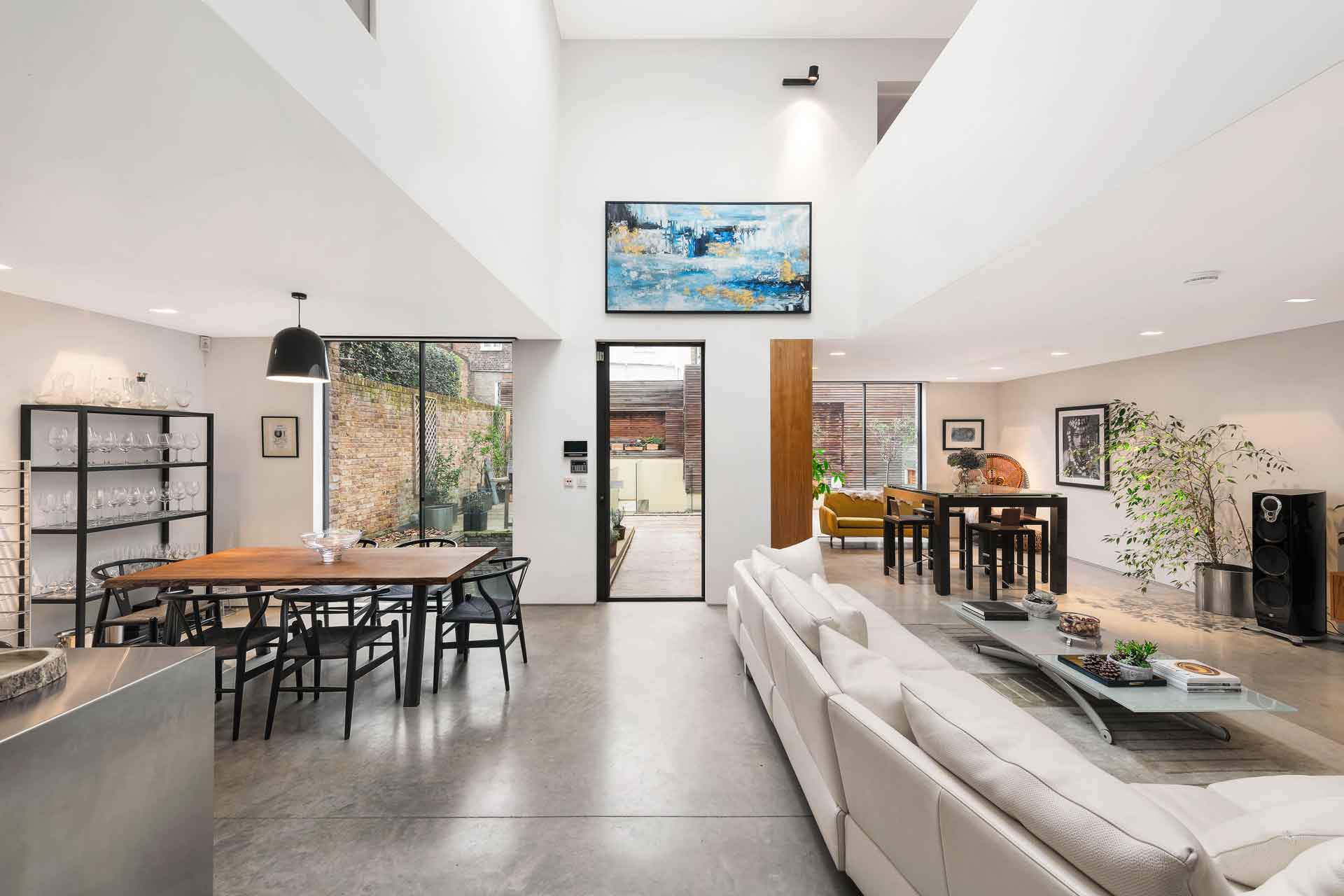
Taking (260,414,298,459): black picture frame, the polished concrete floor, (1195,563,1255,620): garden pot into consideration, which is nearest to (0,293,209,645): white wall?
(260,414,298,459): black picture frame

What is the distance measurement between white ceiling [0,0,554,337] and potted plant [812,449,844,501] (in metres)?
5.69

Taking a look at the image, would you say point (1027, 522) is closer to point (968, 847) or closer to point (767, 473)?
point (767, 473)

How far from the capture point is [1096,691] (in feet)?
9.04

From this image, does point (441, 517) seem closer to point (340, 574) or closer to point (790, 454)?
point (340, 574)

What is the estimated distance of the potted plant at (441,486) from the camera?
18.4 ft

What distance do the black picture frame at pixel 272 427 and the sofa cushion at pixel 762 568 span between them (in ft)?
14.3

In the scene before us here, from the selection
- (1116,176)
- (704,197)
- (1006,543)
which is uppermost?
(704,197)

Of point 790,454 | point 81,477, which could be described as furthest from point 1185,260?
point 81,477

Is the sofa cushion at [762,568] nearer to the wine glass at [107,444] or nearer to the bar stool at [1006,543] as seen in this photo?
the bar stool at [1006,543]

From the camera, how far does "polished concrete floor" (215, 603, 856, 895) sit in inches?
78.3

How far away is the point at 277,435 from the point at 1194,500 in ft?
27.6

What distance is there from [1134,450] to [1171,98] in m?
5.30

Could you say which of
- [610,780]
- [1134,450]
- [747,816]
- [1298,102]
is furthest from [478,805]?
[1134,450]

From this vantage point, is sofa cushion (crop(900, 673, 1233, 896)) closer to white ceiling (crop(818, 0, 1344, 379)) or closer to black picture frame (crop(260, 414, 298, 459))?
white ceiling (crop(818, 0, 1344, 379))
